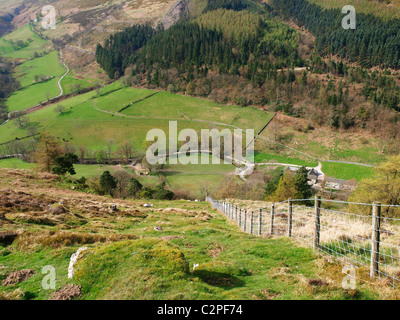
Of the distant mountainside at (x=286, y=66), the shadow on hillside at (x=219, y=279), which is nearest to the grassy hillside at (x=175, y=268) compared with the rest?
the shadow on hillside at (x=219, y=279)

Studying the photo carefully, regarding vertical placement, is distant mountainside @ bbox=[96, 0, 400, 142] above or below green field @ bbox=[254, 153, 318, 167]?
above

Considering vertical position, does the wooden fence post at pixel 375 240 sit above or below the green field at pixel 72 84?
above

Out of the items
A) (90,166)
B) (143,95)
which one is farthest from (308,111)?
(90,166)

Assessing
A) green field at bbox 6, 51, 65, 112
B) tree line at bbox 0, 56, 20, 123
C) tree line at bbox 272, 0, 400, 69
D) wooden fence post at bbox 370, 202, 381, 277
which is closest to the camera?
wooden fence post at bbox 370, 202, 381, 277

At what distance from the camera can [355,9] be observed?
7510 inches

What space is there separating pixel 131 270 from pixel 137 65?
17852cm

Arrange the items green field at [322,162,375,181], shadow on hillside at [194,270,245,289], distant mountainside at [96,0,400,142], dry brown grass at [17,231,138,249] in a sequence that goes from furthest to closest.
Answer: distant mountainside at [96,0,400,142] < green field at [322,162,375,181] < dry brown grass at [17,231,138,249] < shadow on hillside at [194,270,245,289]

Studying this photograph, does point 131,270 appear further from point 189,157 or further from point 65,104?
point 65,104

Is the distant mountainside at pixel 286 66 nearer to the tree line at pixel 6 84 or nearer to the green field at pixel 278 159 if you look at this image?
the green field at pixel 278 159

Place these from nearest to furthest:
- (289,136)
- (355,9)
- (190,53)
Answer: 1. (289,136)
2. (190,53)
3. (355,9)

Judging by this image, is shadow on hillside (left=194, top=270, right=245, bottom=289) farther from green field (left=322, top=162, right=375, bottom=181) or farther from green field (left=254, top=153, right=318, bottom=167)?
green field (left=254, top=153, right=318, bottom=167)

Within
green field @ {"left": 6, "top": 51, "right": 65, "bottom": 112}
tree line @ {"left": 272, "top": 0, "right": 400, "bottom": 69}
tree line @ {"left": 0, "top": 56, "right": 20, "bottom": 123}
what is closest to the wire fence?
tree line @ {"left": 272, "top": 0, "right": 400, "bottom": 69}

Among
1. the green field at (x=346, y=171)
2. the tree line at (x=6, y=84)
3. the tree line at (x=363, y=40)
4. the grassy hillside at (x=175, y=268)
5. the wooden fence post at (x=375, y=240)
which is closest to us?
the grassy hillside at (x=175, y=268)

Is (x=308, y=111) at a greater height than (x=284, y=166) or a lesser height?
greater
